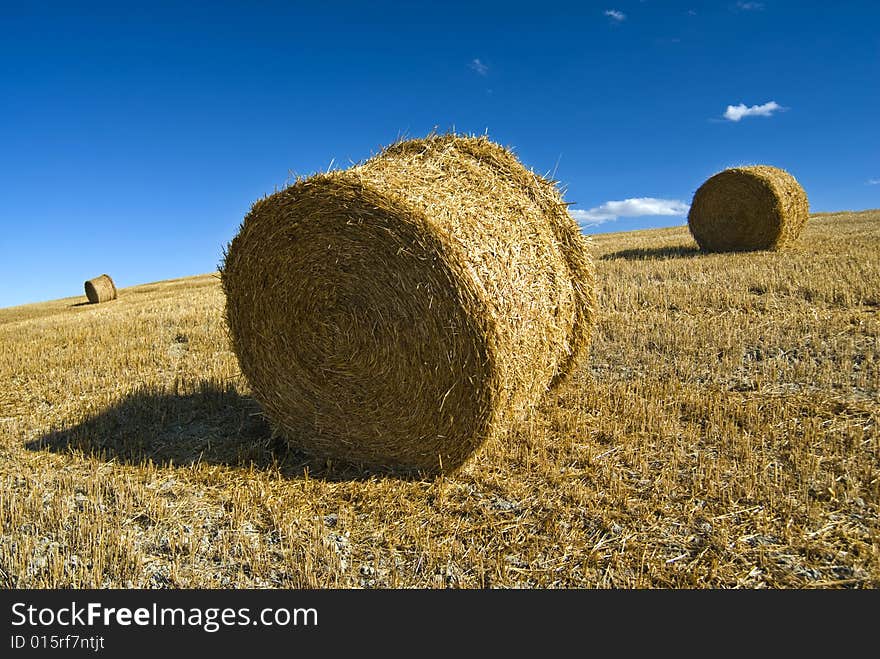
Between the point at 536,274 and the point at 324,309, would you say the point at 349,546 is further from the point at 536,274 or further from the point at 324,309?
the point at 536,274

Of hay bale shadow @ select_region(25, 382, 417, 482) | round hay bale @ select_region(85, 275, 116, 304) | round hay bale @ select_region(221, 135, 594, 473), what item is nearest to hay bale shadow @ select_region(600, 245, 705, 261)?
round hay bale @ select_region(221, 135, 594, 473)

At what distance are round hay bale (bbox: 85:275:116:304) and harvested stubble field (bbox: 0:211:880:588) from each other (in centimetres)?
1753

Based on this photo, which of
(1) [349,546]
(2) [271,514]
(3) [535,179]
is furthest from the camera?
(3) [535,179]

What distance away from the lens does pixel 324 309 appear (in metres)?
4.94

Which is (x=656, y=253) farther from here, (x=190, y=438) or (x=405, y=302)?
(x=190, y=438)

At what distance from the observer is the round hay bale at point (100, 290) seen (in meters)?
23.8

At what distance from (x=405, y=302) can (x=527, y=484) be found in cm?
161

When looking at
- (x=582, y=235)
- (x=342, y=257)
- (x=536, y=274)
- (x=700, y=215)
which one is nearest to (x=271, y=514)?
(x=342, y=257)

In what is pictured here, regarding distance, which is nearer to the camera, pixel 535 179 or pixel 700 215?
pixel 535 179

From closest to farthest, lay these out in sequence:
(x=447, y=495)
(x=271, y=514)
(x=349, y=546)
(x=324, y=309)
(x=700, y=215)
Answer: (x=349, y=546)
(x=271, y=514)
(x=447, y=495)
(x=324, y=309)
(x=700, y=215)

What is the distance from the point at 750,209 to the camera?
570 inches

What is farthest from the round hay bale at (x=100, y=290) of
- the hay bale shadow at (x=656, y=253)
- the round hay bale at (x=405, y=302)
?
the round hay bale at (x=405, y=302)

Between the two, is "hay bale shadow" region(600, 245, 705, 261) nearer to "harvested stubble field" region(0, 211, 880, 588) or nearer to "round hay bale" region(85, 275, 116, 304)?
"harvested stubble field" region(0, 211, 880, 588)

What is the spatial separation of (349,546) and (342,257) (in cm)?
213
